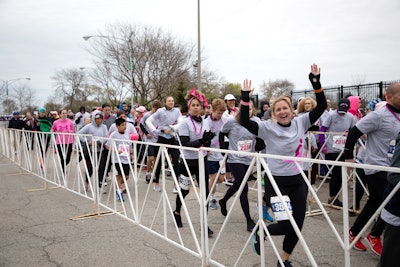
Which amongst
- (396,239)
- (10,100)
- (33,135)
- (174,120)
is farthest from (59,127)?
(10,100)

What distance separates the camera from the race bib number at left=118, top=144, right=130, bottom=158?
18.0ft

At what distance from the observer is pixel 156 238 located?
4.65 metres

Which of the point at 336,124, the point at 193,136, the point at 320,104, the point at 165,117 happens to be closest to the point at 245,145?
the point at 193,136

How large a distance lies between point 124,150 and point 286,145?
2.99 metres

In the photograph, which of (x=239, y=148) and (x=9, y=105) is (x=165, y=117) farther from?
(x=9, y=105)

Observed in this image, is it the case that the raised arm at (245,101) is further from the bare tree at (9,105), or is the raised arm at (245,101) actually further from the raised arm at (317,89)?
the bare tree at (9,105)

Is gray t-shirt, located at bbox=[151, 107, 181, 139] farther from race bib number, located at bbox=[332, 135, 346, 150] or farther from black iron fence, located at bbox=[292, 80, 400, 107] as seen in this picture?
black iron fence, located at bbox=[292, 80, 400, 107]

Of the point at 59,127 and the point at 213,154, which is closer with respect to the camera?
the point at 213,154

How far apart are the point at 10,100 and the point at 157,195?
5467 centimetres

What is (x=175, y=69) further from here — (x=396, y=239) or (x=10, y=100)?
(x=10, y=100)

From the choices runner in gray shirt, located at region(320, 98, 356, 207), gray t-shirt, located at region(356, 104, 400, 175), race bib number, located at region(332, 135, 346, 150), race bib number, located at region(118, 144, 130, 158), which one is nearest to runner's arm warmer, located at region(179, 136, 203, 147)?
race bib number, located at region(118, 144, 130, 158)

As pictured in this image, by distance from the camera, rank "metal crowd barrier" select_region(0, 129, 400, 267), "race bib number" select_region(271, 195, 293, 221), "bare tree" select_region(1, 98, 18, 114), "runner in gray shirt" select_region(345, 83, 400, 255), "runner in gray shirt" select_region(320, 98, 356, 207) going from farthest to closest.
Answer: "bare tree" select_region(1, 98, 18, 114), "runner in gray shirt" select_region(320, 98, 356, 207), "runner in gray shirt" select_region(345, 83, 400, 255), "race bib number" select_region(271, 195, 293, 221), "metal crowd barrier" select_region(0, 129, 400, 267)

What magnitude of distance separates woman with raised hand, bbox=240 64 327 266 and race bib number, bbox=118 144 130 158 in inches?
102

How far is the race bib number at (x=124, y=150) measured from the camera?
5492mm
